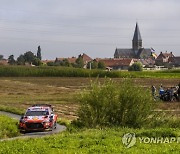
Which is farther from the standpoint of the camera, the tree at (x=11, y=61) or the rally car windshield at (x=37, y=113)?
the tree at (x=11, y=61)

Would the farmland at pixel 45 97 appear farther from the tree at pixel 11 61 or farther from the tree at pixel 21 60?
the tree at pixel 11 61

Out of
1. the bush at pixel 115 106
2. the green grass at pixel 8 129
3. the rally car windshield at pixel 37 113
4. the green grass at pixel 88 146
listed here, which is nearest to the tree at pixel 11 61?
the rally car windshield at pixel 37 113

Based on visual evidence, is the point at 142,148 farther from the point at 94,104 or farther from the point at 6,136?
A: the point at 6,136

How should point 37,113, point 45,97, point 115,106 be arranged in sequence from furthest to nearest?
1. point 45,97
2. point 37,113
3. point 115,106

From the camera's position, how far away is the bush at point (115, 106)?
18062 mm

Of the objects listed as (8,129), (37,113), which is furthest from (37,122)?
(8,129)

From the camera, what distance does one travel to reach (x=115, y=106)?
1820 centimetres

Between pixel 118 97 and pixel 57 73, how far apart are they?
74443 millimetres

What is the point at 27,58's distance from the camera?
148m

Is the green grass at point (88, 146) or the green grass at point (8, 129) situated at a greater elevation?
the green grass at point (88, 146)

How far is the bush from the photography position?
18.1m

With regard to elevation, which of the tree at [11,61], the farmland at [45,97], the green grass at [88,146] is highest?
the tree at [11,61]

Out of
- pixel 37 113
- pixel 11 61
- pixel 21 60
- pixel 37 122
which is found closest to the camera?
pixel 37 122

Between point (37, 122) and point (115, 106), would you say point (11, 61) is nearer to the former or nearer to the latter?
point (37, 122)
